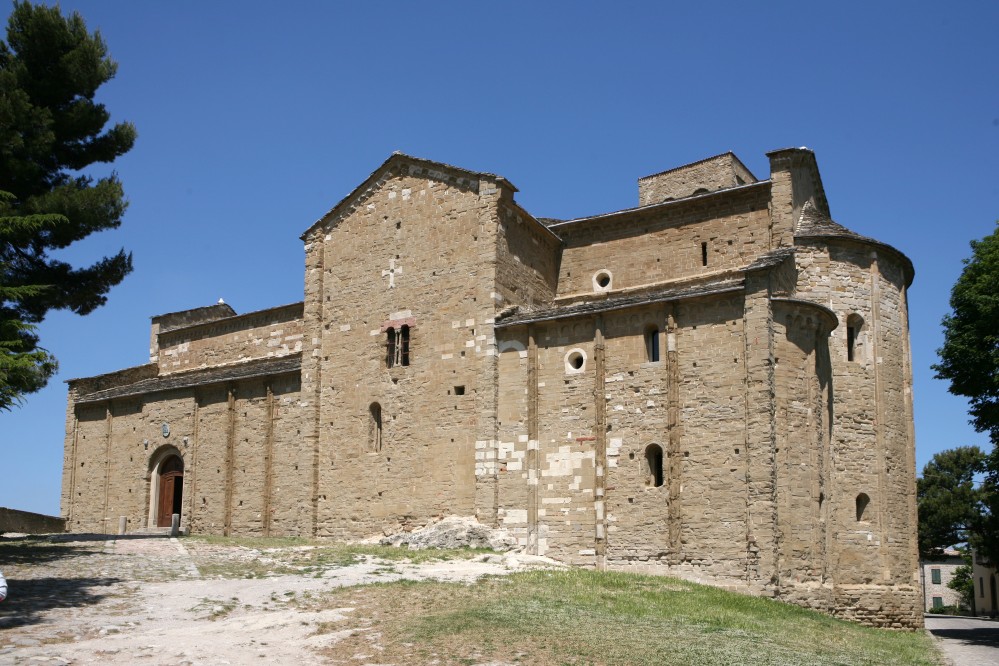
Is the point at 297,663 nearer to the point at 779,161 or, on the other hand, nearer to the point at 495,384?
the point at 495,384

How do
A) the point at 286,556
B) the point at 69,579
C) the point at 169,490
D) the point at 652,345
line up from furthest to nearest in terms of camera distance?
the point at 169,490, the point at 652,345, the point at 286,556, the point at 69,579

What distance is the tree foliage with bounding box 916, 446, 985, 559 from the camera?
51500 mm

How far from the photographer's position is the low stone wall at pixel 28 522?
→ 3209 cm

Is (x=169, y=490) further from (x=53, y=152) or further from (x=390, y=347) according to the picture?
(x=53, y=152)

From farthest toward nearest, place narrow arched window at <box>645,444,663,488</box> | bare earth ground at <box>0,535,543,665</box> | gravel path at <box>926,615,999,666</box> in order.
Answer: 1. narrow arched window at <box>645,444,663,488</box>
2. gravel path at <box>926,615,999,666</box>
3. bare earth ground at <box>0,535,543,665</box>

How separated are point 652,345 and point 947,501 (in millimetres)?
37688

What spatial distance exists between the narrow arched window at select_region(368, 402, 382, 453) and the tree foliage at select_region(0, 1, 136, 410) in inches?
313

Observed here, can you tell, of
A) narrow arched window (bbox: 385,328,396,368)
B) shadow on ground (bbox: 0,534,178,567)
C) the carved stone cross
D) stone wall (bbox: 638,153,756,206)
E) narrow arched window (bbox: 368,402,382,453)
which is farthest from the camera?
stone wall (bbox: 638,153,756,206)

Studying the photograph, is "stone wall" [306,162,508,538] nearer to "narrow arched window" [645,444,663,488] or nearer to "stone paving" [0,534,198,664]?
"narrow arched window" [645,444,663,488]

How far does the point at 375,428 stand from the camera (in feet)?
89.1

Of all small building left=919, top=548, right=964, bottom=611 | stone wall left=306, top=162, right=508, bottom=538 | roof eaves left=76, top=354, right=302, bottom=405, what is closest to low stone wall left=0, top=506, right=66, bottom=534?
roof eaves left=76, top=354, right=302, bottom=405

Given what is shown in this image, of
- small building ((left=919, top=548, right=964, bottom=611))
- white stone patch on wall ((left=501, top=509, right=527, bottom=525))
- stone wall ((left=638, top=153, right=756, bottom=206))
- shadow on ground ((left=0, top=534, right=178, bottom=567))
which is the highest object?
stone wall ((left=638, top=153, right=756, bottom=206))

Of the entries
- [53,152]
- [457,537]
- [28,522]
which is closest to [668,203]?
[457,537]

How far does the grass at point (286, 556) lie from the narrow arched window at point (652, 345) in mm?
6352
